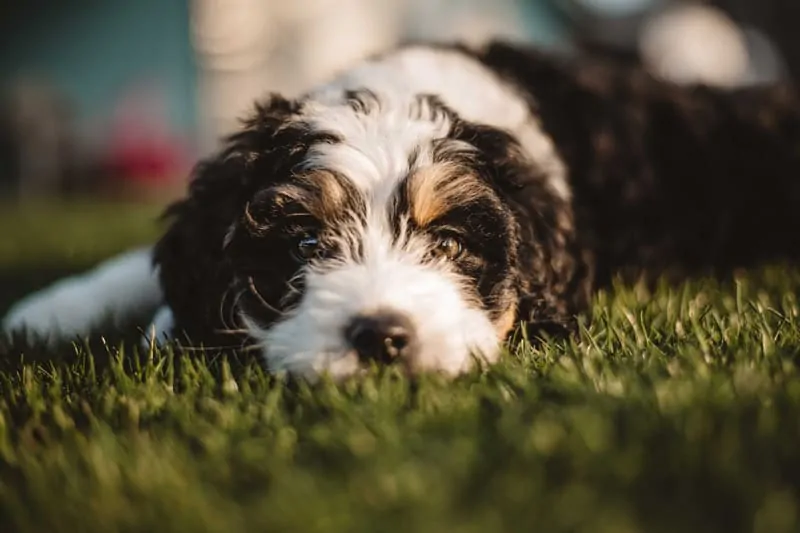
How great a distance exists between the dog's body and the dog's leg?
0.02 m

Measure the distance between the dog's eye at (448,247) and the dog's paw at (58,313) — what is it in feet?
5.42

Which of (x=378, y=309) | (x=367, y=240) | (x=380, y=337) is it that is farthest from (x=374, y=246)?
(x=380, y=337)

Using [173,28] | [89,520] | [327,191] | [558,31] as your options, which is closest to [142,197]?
[173,28]

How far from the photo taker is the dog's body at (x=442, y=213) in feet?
10.3

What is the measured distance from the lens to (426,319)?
2990 mm

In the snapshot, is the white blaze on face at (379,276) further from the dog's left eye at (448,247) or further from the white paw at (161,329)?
the white paw at (161,329)

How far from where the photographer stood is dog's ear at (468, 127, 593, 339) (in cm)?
356

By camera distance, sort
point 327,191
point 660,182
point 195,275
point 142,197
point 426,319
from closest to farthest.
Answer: point 426,319 → point 327,191 → point 195,275 → point 660,182 → point 142,197

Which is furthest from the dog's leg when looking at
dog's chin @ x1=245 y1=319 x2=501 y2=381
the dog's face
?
dog's chin @ x1=245 y1=319 x2=501 y2=381

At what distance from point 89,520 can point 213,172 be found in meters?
1.99

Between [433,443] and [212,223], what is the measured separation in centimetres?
166

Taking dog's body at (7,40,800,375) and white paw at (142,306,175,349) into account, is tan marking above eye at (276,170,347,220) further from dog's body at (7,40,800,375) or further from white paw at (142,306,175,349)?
white paw at (142,306,175,349)

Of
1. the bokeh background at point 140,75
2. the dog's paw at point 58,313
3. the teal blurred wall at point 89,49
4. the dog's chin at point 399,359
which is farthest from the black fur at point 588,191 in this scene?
the teal blurred wall at point 89,49

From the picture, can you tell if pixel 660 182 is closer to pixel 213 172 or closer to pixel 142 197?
pixel 213 172
